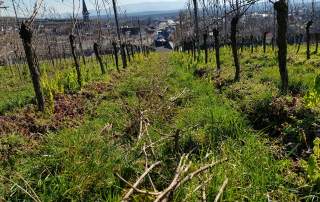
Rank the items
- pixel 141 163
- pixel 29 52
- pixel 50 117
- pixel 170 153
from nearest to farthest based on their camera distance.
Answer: pixel 141 163
pixel 170 153
pixel 50 117
pixel 29 52

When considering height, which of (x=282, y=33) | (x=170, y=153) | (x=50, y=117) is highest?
(x=282, y=33)

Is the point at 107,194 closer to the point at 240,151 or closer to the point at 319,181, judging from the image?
the point at 240,151

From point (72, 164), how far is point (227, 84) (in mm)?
8040

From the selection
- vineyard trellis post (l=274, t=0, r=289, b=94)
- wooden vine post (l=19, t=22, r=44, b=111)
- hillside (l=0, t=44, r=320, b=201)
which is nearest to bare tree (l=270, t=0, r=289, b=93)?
vineyard trellis post (l=274, t=0, r=289, b=94)

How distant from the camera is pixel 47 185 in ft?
16.9

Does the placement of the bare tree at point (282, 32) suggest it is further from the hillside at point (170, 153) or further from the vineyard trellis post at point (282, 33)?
the hillside at point (170, 153)

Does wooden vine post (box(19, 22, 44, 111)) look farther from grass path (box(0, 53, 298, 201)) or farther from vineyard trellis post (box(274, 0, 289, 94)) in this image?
vineyard trellis post (box(274, 0, 289, 94))

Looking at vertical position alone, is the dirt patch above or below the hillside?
below

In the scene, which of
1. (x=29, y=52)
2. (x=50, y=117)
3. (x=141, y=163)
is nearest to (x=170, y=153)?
(x=141, y=163)

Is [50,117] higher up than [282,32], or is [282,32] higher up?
[282,32]

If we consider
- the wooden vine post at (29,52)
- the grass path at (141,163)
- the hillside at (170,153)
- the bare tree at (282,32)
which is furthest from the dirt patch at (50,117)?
the bare tree at (282,32)

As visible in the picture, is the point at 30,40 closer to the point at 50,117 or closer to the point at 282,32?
the point at 50,117

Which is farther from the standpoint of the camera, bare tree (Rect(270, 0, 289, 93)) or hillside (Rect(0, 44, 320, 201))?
bare tree (Rect(270, 0, 289, 93))

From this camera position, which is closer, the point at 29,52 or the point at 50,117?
the point at 50,117
